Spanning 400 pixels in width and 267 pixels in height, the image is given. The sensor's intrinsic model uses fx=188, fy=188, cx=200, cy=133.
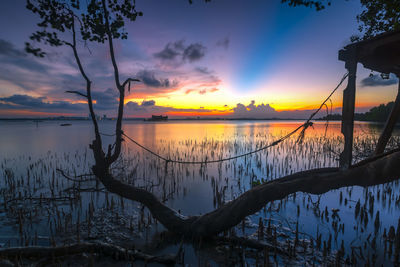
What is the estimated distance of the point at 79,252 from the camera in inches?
160

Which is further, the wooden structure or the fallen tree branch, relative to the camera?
the fallen tree branch

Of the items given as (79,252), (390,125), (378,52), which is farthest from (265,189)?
(378,52)

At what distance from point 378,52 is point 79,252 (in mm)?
8627

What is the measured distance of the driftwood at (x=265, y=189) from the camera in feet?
12.3

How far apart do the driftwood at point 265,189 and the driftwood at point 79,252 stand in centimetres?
115

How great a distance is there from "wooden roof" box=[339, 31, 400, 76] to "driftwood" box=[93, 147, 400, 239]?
2.27 meters

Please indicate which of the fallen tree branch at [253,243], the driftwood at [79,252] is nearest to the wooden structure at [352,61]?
the fallen tree branch at [253,243]

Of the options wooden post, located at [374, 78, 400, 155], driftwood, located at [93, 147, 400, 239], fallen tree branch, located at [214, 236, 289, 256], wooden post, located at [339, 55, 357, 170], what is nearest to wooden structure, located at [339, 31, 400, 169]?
wooden post, located at [339, 55, 357, 170]

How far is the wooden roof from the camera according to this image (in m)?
3.98

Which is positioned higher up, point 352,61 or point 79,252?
point 352,61

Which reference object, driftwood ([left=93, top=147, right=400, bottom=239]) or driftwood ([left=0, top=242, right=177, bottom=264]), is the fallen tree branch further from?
driftwood ([left=0, top=242, right=177, bottom=264])

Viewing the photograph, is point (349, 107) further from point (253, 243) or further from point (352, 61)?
point (253, 243)

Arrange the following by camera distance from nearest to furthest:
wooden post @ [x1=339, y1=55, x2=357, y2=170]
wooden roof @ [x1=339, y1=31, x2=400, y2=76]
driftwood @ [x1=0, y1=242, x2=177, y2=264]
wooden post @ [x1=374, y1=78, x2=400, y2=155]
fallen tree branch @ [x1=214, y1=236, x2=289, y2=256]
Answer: driftwood @ [x1=0, y1=242, x2=177, y2=264]
wooden roof @ [x1=339, y1=31, x2=400, y2=76]
wooden post @ [x1=339, y1=55, x2=357, y2=170]
fallen tree branch @ [x1=214, y1=236, x2=289, y2=256]
wooden post @ [x1=374, y1=78, x2=400, y2=155]

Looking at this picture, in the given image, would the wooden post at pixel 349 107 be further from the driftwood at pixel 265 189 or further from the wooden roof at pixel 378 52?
the driftwood at pixel 265 189
